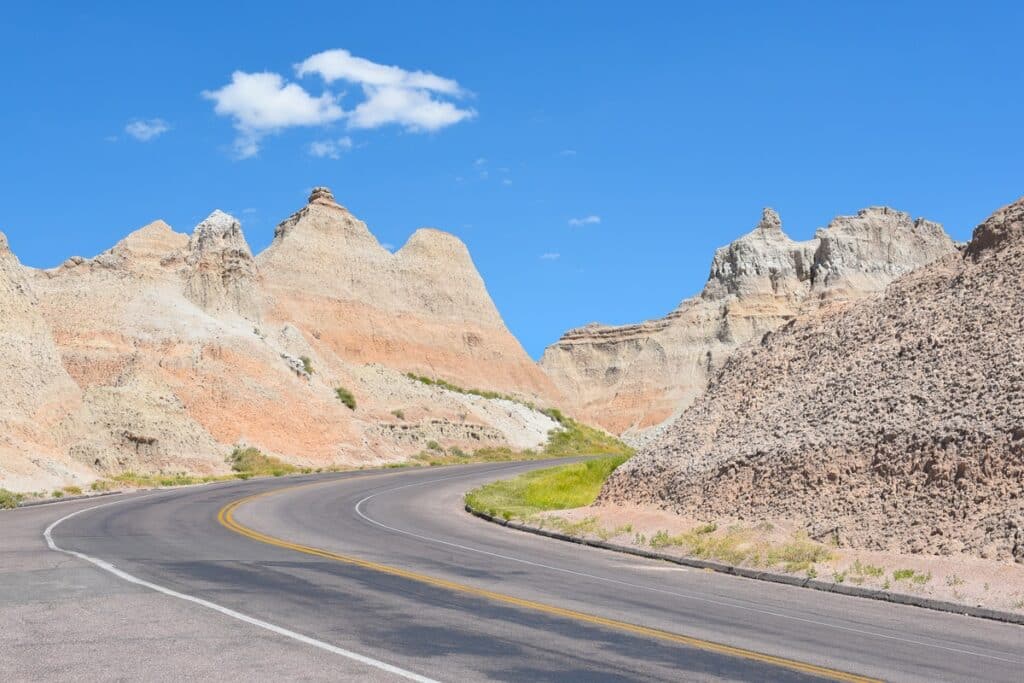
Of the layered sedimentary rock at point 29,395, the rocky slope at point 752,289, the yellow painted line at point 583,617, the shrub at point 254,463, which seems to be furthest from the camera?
the rocky slope at point 752,289

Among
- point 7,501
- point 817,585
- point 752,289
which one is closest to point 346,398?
point 7,501

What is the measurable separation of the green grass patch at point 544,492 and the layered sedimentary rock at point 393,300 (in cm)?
5116

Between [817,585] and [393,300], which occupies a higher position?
[393,300]

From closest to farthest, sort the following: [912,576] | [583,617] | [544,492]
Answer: [583,617], [912,576], [544,492]

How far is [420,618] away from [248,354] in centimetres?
5297

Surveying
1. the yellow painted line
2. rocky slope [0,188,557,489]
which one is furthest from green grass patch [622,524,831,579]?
rocky slope [0,188,557,489]

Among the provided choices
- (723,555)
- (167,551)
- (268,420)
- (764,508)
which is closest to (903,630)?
(723,555)

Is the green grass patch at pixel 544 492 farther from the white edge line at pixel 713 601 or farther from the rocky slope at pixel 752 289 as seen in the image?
the rocky slope at pixel 752 289

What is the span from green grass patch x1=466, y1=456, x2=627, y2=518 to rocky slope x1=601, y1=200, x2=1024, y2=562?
2867 millimetres

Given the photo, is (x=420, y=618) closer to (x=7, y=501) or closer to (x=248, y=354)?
(x=7, y=501)

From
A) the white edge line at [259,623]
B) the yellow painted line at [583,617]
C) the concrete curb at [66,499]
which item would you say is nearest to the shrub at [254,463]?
the concrete curb at [66,499]

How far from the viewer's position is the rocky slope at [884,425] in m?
16.8

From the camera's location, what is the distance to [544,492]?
30.9 m

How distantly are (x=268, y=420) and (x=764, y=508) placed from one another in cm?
4144
